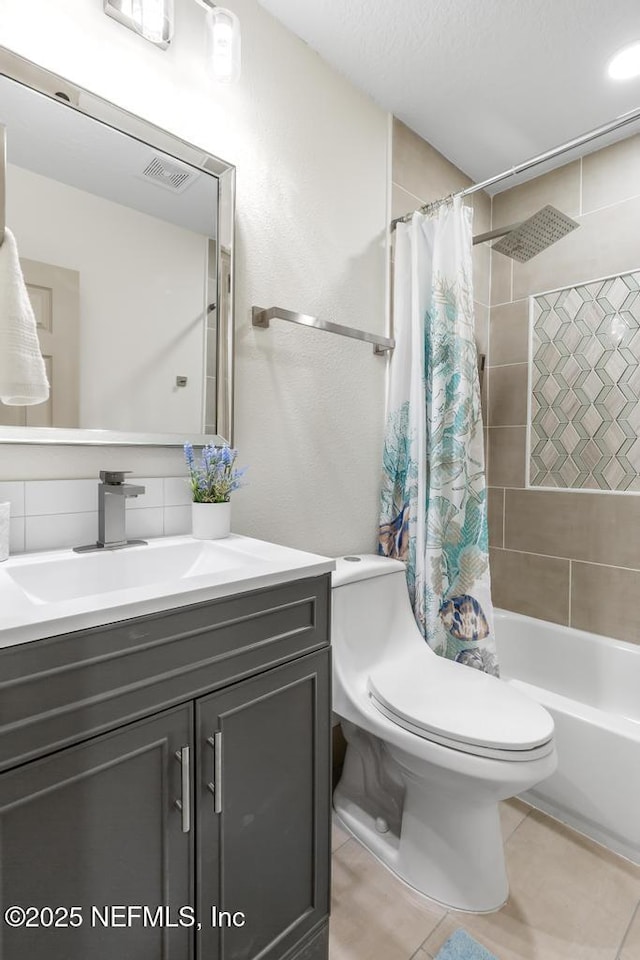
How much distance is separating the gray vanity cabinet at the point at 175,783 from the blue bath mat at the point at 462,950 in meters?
0.31

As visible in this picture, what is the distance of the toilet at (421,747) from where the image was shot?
1177mm

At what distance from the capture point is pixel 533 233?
175 cm

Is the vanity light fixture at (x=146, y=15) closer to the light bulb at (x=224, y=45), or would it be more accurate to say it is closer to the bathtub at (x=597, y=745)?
the light bulb at (x=224, y=45)

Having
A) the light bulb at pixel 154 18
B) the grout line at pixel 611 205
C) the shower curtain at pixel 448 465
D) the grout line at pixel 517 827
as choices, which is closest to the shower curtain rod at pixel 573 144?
the shower curtain at pixel 448 465

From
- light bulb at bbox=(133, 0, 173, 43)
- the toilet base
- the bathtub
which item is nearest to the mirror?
light bulb at bbox=(133, 0, 173, 43)

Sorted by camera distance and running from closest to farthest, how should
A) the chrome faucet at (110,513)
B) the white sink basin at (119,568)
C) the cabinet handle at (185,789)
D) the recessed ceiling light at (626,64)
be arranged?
the cabinet handle at (185,789) < the white sink basin at (119,568) < the chrome faucet at (110,513) < the recessed ceiling light at (626,64)

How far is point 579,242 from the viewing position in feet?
7.08

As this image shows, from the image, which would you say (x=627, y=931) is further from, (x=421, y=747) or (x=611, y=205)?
(x=611, y=205)

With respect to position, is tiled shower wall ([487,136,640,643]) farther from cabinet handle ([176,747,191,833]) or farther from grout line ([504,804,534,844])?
cabinet handle ([176,747,191,833])

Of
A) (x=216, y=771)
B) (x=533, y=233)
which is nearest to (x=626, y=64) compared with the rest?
(x=533, y=233)

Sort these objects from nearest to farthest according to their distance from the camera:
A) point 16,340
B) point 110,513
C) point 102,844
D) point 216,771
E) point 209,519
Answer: point 102,844, point 216,771, point 16,340, point 110,513, point 209,519

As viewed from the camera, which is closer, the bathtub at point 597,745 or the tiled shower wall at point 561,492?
the bathtub at point 597,745

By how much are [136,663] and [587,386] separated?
6.92 feet

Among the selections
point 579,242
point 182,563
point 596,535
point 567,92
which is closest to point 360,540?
point 182,563
